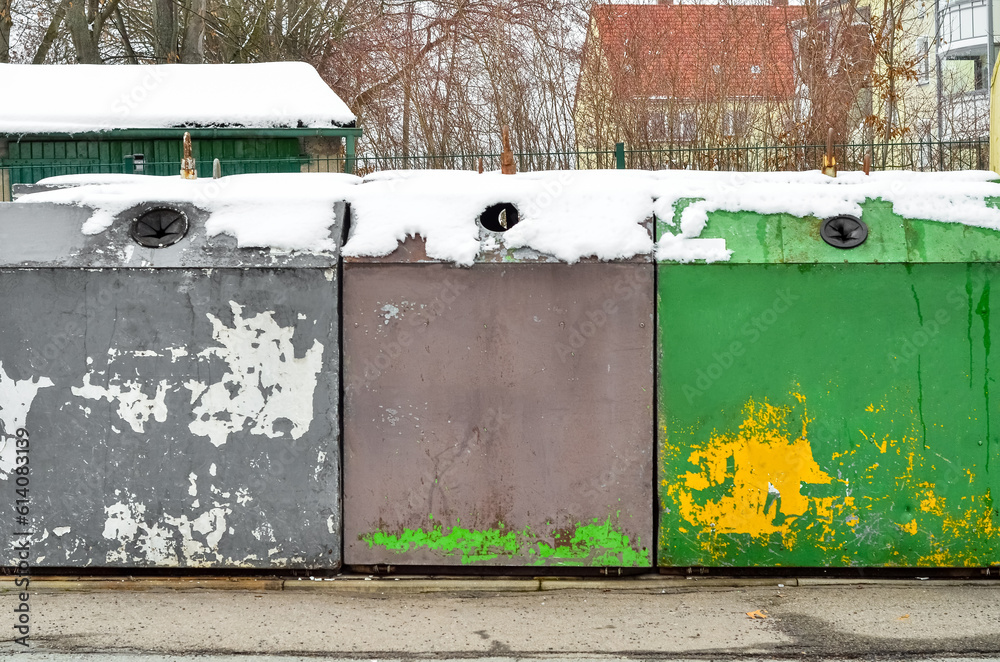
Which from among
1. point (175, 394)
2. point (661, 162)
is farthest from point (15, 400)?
point (661, 162)

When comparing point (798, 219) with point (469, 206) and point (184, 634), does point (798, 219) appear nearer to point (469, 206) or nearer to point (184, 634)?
point (469, 206)

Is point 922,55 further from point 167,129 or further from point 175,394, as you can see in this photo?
point 175,394

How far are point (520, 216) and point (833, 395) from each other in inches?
54.5

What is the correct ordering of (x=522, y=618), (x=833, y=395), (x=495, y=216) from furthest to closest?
(x=495, y=216) < (x=833, y=395) < (x=522, y=618)

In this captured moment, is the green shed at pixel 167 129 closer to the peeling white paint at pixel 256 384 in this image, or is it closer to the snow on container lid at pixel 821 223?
the peeling white paint at pixel 256 384

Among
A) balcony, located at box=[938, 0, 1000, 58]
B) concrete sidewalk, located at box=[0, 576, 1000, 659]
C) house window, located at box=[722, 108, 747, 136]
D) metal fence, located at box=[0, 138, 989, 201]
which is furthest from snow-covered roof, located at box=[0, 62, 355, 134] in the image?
balcony, located at box=[938, 0, 1000, 58]

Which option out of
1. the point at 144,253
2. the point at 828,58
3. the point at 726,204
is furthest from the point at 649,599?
the point at 828,58

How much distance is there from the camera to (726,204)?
3.70 metres

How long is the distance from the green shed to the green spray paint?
6458 millimetres

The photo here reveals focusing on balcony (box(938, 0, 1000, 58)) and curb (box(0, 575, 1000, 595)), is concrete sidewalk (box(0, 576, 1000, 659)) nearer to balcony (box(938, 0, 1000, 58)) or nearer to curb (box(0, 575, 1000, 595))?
curb (box(0, 575, 1000, 595))

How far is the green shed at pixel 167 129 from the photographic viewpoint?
9883 mm

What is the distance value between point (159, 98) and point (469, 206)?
8.04 metres

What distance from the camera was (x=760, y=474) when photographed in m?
3.65

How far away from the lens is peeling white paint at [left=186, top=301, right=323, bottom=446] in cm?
367
